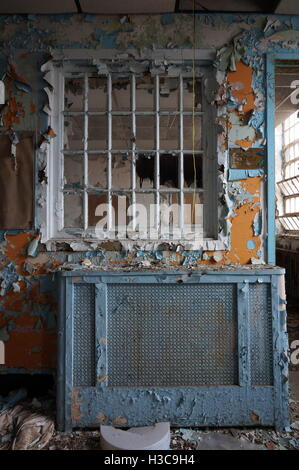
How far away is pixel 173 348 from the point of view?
2.08 metres

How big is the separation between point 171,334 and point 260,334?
0.54 metres

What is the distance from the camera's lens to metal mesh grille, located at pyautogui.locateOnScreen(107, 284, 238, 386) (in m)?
2.07

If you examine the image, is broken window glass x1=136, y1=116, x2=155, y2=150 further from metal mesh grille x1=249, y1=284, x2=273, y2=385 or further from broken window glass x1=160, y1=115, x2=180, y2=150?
metal mesh grille x1=249, y1=284, x2=273, y2=385

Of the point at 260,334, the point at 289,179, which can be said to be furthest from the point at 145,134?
the point at 289,179

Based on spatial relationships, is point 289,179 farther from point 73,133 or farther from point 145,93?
point 73,133

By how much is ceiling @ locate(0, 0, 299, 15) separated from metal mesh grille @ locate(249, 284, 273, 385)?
6.48 feet

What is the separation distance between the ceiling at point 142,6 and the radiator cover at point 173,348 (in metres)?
1.87

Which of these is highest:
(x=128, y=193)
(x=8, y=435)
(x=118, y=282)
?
(x=128, y=193)

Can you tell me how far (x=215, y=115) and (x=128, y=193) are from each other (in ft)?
2.83

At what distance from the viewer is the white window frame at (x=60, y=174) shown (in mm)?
2496

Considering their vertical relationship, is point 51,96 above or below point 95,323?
above

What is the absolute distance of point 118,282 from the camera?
6.84ft

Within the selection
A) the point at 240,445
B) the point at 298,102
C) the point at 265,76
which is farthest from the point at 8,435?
the point at 298,102
